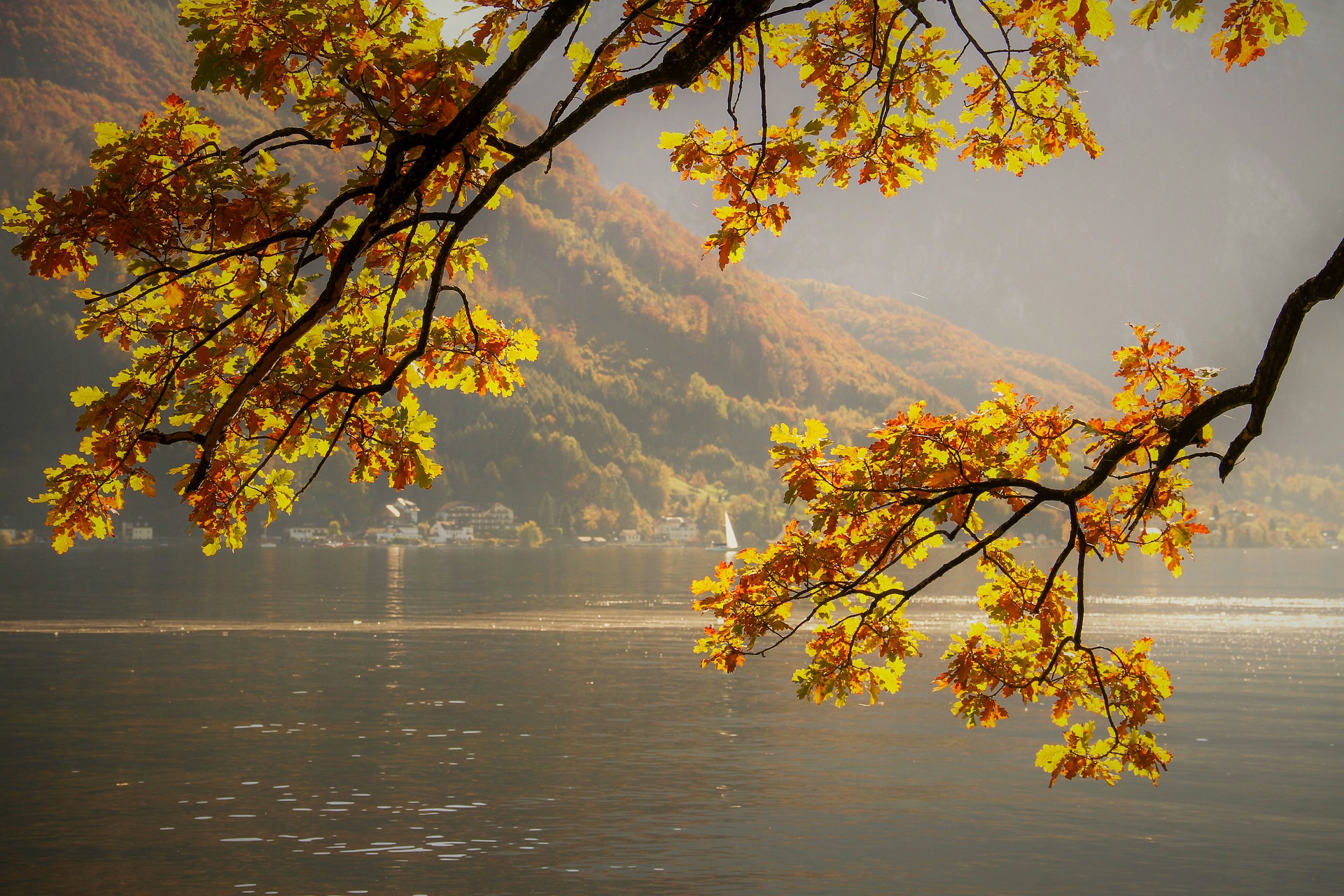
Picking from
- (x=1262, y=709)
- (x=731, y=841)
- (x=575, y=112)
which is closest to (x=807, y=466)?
(x=575, y=112)

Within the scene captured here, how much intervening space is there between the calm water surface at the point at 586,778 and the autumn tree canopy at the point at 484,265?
11.0 meters

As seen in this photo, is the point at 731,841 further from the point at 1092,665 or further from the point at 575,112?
the point at 575,112

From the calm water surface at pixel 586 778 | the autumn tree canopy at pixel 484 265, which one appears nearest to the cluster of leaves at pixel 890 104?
the autumn tree canopy at pixel 484 265

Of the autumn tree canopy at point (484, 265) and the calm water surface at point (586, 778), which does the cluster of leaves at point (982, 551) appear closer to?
the autumn tree canopy at point (484, 265)

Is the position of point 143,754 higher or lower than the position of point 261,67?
lower

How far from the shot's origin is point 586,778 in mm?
24797

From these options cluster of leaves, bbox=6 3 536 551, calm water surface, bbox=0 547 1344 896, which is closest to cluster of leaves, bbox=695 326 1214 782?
cluster of leaves, bbox=6 3 536 551

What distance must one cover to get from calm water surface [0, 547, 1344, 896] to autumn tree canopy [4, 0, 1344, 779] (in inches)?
432

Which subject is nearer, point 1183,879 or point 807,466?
point 807,466

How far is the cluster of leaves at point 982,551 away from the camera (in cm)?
757

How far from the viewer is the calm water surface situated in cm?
1850

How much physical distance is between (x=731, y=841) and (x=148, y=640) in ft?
118

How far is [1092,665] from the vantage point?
302 inches

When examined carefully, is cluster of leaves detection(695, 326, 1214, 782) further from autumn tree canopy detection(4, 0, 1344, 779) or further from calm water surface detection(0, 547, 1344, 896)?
calm water surface detection(0, 547, 1344, 896)
